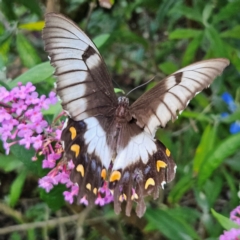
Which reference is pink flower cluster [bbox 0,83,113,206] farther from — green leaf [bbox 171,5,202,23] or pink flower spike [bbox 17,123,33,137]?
green leaf [bbox 171,5,202,23]

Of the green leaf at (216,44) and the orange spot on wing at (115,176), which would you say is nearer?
the orange spot on wing at (115,176)

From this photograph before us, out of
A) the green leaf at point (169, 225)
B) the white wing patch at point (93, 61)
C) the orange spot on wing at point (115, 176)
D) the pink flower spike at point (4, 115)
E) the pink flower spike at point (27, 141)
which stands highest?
the white wing patch at point (93, 61)

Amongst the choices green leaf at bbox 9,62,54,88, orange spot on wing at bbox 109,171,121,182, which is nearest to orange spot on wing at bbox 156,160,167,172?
orange spot on wing at bbox 109,171,121,182

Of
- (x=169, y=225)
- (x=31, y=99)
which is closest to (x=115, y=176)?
(x=31, y=99)

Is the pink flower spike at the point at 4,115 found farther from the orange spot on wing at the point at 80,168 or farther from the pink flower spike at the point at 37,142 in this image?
the orange spot on wing at the point at 80,168

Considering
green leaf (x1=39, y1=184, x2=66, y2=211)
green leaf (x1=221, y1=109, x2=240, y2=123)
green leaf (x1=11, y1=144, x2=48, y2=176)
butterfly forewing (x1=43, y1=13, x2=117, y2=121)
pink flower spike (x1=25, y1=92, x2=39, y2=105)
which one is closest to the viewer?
butterfly forewing (x1=43, y1=13, x2=117, y2=121)

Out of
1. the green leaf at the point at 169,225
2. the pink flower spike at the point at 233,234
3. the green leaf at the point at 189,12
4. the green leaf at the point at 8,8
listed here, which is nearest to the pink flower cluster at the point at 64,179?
the pink flower spike at the point at 233,234

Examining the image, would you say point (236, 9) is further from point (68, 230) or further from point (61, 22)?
point (68, 230)
